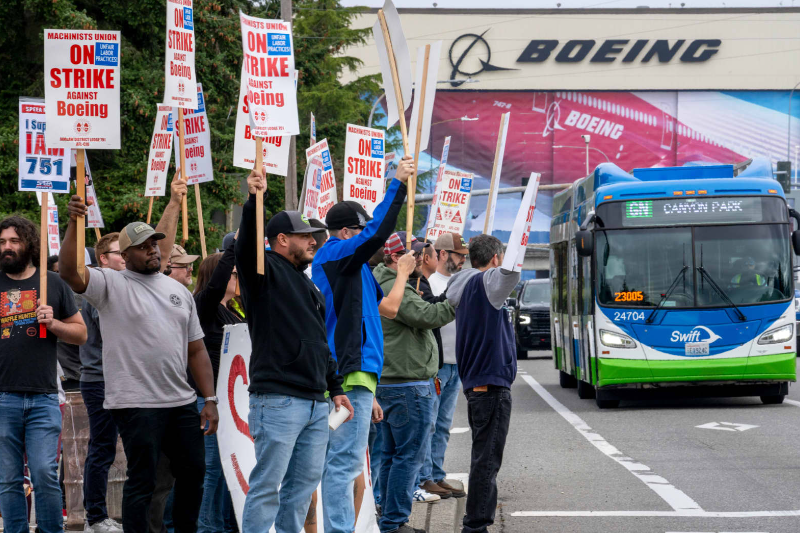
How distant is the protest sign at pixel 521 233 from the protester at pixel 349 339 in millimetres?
761

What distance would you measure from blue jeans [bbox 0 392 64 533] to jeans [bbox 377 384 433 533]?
78.9 inches

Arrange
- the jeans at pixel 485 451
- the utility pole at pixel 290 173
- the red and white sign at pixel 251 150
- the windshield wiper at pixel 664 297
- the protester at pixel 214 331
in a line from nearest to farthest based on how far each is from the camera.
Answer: the protester at pixel 214 331, the jeans at pixel 485 451, the red and white sign at pixel 251 150, the windshield wiper at pixel 664 297, the utility pole at pixel 290 173

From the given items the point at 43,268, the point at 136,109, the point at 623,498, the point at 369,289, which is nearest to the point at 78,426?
the point at 43,268

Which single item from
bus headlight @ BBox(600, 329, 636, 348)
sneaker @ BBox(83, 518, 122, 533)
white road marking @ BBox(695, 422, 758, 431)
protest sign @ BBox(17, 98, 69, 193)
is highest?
protest sign @ BBox(17, 98, 69, 193)

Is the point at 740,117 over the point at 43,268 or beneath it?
over

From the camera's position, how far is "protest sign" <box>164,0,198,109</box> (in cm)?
909

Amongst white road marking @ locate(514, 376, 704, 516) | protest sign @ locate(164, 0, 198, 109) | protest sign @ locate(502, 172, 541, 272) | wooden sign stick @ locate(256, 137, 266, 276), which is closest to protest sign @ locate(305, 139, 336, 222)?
protest sign @ locate(164, 0, 198, 109)

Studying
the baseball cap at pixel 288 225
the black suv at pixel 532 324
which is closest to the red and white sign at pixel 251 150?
the baseball cap at pixel 288 225

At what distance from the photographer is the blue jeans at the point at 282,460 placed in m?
5.50

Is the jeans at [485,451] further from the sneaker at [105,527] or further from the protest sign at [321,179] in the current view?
the protest sign at [321,179]

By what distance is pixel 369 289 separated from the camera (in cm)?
651

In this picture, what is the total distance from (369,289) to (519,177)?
238 feet

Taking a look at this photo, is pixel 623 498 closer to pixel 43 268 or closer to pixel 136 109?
pixel 43 268

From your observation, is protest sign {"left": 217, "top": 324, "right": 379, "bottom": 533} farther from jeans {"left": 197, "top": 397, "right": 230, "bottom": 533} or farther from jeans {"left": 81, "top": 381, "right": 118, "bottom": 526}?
jeans {"left": 81, "top": 381, "right": 118, "bottom": 526}
